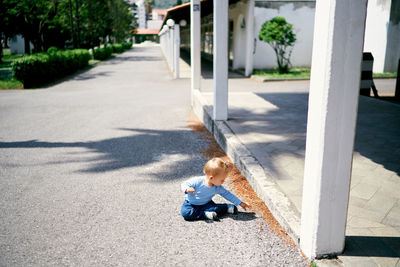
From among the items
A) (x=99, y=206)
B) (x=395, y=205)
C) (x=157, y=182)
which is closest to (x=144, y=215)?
(x=99, y=206)

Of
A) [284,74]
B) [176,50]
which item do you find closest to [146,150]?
[284,74]

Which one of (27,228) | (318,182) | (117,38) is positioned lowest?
(27,228)

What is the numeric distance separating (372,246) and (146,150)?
3.69 metres

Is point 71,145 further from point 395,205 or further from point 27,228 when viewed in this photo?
point 395,205

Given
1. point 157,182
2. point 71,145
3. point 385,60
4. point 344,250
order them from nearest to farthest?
point 344,250
point 157,182
point 71,145
point 385,60

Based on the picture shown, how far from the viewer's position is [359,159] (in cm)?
433

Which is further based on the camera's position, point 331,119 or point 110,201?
point 110,201

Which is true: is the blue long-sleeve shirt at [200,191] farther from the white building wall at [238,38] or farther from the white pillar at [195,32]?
the white building wall at [238,38]

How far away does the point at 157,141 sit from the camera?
5.98 metres

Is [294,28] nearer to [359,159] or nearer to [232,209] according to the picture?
[359,159]

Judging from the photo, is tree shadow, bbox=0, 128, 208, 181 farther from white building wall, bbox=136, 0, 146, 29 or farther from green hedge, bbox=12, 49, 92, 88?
white building wall, bbox=136, 0, 146, 29

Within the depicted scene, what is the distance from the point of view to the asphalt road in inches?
105

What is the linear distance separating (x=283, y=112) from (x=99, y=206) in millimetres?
4846

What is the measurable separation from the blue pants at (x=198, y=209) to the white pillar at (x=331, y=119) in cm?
99
